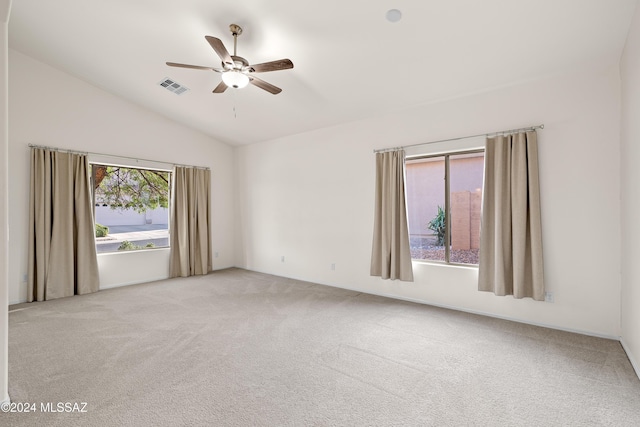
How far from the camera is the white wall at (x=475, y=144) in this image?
118 inches

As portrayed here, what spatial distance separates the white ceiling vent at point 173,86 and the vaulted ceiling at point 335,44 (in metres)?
0.09

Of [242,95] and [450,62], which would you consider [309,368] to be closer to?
[450,62]

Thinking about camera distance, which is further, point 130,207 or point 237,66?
point 130,207

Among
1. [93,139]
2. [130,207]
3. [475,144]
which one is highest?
[93,139]

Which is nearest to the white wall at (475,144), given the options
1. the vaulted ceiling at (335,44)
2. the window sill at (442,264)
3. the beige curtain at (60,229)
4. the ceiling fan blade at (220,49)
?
the window sill at (442,264)

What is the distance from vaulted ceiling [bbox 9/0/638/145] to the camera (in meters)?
2.57

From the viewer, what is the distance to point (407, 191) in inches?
170

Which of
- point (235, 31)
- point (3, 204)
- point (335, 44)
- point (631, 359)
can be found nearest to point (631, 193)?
point (631, 359)

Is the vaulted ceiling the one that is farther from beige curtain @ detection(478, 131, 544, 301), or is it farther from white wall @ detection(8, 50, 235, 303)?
beige curtain @ detection(478, 131, 544, 301)

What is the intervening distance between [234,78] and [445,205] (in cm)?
310

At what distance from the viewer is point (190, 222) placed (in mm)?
5949

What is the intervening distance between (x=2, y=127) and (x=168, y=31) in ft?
6.86

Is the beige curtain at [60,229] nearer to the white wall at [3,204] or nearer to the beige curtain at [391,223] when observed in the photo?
the white wall at [3,204]

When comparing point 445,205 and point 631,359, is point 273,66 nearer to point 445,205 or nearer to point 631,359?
point 445,205
